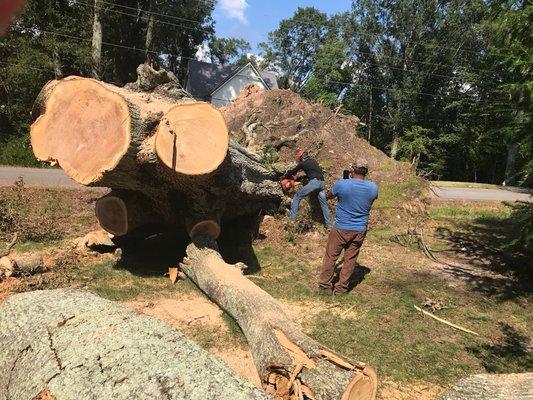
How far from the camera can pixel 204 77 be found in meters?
38.9

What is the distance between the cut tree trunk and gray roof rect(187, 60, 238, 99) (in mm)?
33726

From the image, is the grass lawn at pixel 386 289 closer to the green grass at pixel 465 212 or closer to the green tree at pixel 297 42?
the green grass at pixel 465 212

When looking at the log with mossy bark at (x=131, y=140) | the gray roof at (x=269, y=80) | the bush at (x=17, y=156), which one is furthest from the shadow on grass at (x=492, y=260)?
the gray roof at (x=269, y=80)

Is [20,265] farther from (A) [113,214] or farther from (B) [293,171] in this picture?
(B) [293,171]

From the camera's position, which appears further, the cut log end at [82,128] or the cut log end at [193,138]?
the cut log end at [193,138]

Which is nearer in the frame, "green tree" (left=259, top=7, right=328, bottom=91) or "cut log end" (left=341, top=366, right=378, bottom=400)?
"cut log end" (left=341, top=366, right=378, bottom=400)

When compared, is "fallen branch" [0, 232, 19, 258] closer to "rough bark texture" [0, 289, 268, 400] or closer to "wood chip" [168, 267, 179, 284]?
"wood chip" [168, 267, 179, 284]

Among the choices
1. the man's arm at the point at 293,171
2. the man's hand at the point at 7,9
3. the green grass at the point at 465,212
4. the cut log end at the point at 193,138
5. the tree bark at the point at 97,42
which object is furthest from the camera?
the tree bark at the point at 97,42

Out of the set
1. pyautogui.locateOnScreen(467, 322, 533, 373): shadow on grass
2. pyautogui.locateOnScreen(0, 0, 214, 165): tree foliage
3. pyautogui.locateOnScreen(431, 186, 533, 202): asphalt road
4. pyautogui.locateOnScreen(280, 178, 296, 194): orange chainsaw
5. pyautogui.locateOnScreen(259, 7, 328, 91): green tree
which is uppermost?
pyautogui.locateOnScreen(259, 7, 328, 91): green tree

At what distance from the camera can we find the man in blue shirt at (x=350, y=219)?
564 centimetres

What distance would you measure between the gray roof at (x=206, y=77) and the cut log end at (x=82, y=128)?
1276 inches

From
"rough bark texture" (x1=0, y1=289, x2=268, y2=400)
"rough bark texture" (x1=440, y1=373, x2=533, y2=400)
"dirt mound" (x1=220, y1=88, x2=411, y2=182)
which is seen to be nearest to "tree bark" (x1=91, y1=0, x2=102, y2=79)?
"dirt mound" (x1=220, y1=88, x2=411, y2=182)

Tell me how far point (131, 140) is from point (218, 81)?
35.4 metres

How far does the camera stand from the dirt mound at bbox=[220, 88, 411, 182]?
31.4 feet
